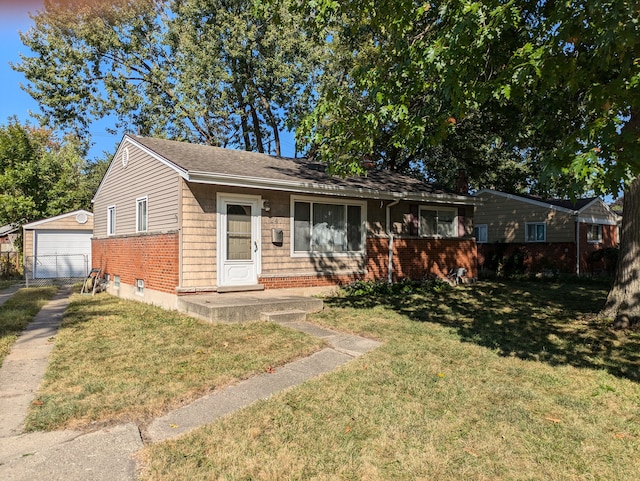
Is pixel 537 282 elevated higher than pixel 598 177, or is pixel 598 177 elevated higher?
pixel 598 177

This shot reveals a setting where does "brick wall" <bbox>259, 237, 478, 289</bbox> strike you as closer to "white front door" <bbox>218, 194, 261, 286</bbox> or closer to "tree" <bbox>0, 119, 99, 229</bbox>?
"white front door" <bbox>218, 194, 261, 286</bbox>

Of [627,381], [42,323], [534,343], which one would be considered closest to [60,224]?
[42,323]

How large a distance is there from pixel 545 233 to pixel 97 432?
20492 mm

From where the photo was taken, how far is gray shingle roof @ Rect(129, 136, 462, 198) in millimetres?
9992

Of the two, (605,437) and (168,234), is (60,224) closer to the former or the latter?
(168,234)

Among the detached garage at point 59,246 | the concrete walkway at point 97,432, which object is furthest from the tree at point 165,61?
the concrete walkway at point 97,432

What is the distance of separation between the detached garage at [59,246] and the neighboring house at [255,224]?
610 cm

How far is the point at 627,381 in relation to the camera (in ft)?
16.1

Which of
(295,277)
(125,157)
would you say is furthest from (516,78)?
→ (125,157)

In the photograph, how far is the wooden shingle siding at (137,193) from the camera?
1002cm

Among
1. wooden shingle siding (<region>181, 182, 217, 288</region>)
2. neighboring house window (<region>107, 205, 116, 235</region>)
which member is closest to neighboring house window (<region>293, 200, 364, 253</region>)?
wooden shingle siding (<region>181, 182, 217, 288</region>)

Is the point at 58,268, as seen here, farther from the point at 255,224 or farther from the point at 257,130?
the point at 255,224

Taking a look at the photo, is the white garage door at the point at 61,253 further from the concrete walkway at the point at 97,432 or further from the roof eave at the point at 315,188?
the concrete walkway at the point at 97,432

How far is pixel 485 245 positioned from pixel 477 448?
64.4 feet
